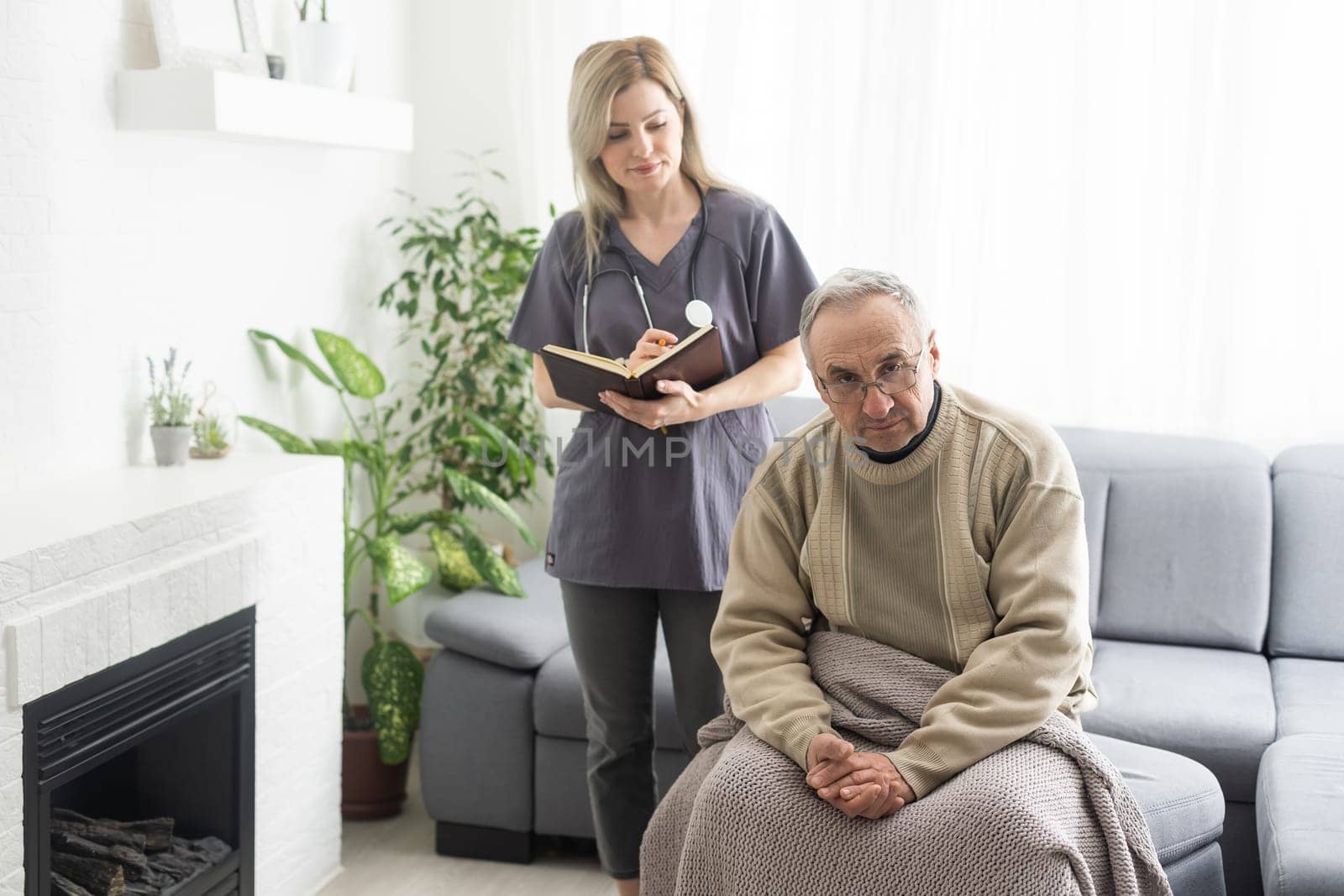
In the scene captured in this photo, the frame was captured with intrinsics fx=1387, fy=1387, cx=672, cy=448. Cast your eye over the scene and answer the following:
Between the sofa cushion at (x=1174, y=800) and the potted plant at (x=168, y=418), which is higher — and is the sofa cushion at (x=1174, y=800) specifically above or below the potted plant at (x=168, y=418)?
below

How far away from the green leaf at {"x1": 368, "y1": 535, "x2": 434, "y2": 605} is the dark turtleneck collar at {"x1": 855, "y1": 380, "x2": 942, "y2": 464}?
1.34 meters

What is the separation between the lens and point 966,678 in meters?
1.73

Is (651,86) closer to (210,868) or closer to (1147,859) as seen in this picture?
(1147,859)

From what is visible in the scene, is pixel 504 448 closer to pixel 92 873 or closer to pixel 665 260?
pixel 665 260

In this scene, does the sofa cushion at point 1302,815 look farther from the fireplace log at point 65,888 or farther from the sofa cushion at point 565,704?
the fireplace log at point 65,888

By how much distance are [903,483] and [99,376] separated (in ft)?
4.85

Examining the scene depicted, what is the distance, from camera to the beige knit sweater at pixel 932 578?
1716 mm

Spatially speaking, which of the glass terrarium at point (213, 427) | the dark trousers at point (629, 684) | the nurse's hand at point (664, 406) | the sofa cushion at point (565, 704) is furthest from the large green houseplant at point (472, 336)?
the nurse's hand at point (664, 406)

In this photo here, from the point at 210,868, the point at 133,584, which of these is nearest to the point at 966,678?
the point at 133,584

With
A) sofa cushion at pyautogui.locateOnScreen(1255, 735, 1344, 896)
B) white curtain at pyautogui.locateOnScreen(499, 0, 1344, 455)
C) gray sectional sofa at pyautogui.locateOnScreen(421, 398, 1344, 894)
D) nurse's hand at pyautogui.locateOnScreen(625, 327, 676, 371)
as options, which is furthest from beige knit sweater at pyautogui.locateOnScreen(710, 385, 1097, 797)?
white curtain at pyautogui.locateOnScreen(499, 0, 1344, 455)

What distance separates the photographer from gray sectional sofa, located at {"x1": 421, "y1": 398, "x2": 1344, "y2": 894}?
2738 millimetres

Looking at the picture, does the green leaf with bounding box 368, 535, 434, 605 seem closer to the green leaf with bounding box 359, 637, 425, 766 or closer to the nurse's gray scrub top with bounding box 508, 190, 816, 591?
the green leaf with bounding box 359, 637, 425, 766

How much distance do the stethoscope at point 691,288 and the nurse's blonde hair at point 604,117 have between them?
0.10ft

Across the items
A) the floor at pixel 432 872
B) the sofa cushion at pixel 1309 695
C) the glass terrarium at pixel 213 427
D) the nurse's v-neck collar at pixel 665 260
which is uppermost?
A: the nurse's v-neck collar at pixel 665 260
